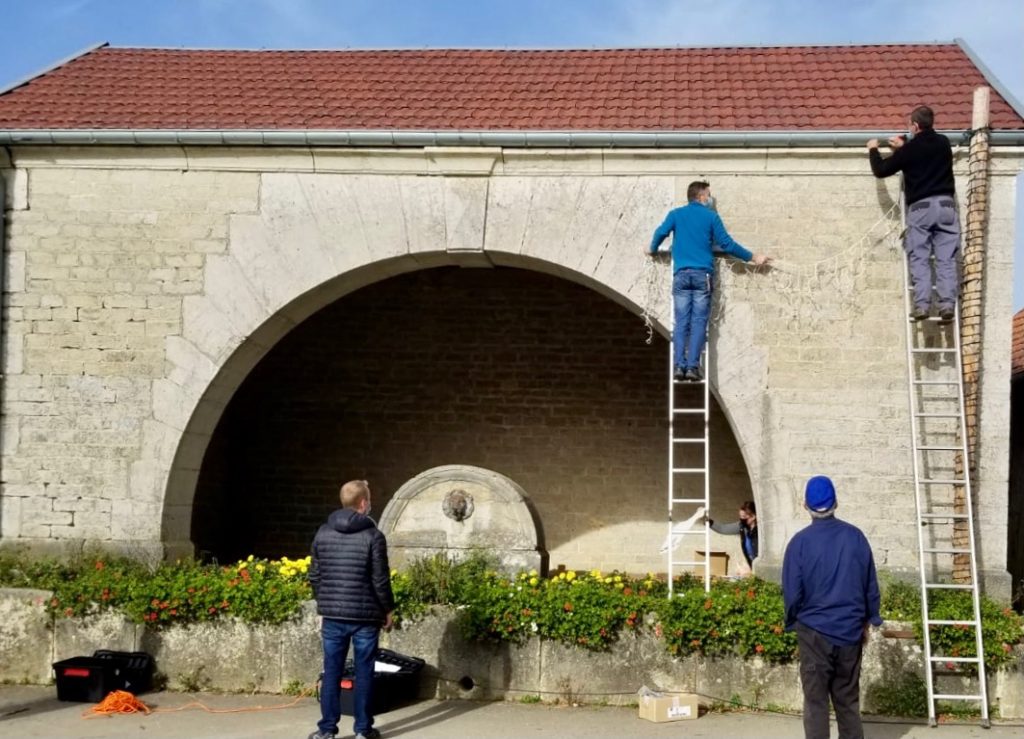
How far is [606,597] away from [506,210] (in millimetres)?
3190

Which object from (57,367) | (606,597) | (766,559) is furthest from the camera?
(57,367)

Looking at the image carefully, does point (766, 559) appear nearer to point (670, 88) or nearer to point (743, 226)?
point (743, 226)

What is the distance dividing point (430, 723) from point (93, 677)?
249 cm

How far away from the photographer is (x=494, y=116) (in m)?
10.0

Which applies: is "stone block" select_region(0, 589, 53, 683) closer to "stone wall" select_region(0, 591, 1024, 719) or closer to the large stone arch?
"stone wall" select_region(0, 591, 1024, 719)

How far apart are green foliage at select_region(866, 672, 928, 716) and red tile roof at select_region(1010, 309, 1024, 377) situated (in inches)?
270

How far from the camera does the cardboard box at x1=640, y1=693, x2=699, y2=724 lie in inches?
313

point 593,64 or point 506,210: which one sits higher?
point 593,64

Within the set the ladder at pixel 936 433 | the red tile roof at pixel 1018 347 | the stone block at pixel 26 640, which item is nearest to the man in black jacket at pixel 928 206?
the ladder at pixel 936 433

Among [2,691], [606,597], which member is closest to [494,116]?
[606,597]

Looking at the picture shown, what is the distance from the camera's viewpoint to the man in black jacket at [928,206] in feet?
28.7

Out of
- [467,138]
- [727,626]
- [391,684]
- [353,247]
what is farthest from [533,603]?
[467,138]

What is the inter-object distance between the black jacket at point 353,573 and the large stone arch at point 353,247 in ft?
10.4

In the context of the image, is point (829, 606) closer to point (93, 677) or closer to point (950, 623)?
Result: point (950, 623)
